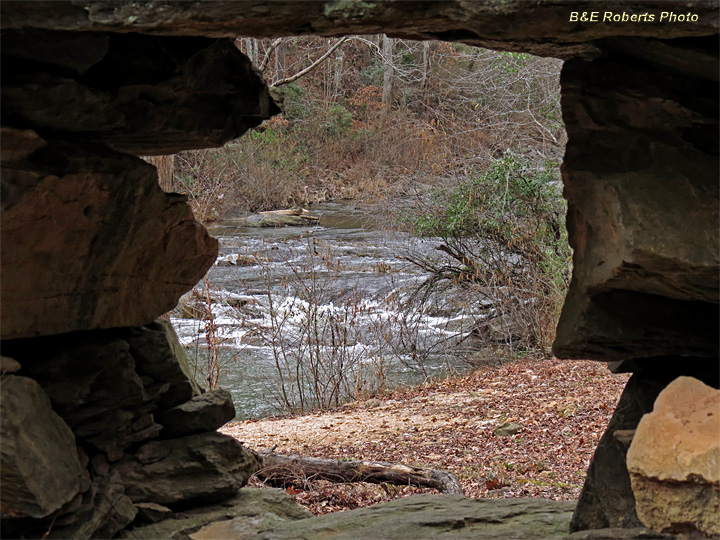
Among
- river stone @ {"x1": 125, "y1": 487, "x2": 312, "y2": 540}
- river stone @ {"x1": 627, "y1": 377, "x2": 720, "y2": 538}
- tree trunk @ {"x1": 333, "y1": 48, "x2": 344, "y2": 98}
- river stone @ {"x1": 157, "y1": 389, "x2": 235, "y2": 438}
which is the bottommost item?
river stone @ {"x1": 125, "y1": 487, "x2": 312, "y2": 540}

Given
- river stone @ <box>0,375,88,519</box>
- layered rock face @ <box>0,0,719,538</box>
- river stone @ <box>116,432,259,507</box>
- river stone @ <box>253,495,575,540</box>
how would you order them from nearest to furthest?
layered rock face @ <box>0,0,719,538</box> → river stone @ <box>0,375,88,519</box> → river stone @ <box>253,495,575,540</box> → river stone @ <box>116,432,259,507</box>

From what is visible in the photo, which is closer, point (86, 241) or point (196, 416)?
point (86, 241)

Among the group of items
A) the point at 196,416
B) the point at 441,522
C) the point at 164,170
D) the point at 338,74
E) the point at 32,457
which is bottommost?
the point at 441,522

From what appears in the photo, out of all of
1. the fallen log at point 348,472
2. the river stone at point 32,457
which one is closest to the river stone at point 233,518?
the river stone at point 32,457

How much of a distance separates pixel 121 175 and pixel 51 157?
344 mm

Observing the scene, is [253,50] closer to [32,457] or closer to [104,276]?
[104,276]

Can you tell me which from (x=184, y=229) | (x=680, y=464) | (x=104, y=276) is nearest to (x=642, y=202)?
(x=680, y=464)

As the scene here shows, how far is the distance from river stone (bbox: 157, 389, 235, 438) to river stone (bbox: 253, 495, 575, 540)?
72 centimetres

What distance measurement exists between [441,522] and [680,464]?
64.4 inches

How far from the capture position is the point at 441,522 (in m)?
3.80

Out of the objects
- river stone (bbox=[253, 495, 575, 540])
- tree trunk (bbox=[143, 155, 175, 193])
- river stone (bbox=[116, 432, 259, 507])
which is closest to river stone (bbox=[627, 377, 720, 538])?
river stone (bbox=[253, 495, 575, 540])

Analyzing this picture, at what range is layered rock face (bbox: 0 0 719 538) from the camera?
2582mm

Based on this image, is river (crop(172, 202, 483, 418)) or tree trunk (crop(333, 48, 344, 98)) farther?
tree trunk (crop(333, 48, 344, 98))

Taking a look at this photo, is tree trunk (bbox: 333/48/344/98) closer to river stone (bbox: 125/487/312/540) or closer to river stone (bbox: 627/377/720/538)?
river stone (bbox: 125/487/312/540)
